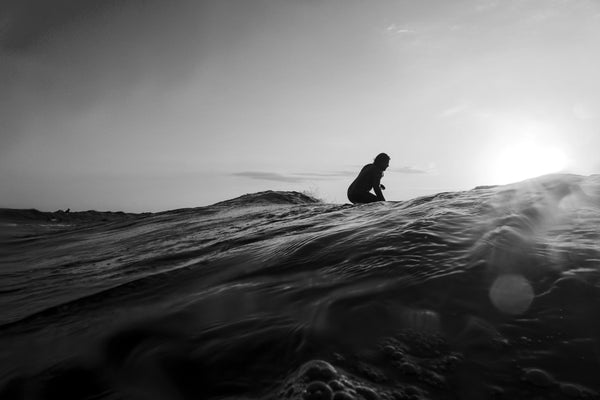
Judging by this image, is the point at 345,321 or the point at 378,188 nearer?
the point at 345,321

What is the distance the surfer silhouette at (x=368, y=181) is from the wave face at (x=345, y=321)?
Answer: 692cm

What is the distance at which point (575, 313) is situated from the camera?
181 centimetres

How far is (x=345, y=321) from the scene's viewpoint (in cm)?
186

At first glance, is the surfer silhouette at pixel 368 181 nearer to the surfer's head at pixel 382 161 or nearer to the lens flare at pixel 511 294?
the surfer's head at pixel 382 161

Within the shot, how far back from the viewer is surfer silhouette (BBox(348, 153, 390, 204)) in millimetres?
10758

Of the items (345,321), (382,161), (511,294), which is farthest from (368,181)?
(345,321)

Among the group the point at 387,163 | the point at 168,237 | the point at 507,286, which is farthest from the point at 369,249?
the point at 387,163

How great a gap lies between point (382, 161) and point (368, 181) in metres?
0.85

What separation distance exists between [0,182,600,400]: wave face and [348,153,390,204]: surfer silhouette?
6.92 meters

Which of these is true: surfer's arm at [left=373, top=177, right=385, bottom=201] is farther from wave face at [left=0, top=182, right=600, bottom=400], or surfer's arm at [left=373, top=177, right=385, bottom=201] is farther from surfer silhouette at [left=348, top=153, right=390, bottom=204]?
Answer: wave face at [left=0, top=182, right=600, bottom=400]

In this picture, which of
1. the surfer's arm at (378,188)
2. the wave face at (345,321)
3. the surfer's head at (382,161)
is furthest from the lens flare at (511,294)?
the surfer's head at (382,161)

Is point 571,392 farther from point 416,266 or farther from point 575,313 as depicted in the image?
point 416,266

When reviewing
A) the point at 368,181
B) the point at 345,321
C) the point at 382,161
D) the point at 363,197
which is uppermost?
the point at 382,161

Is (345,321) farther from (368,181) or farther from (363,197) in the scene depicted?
(368,181)
